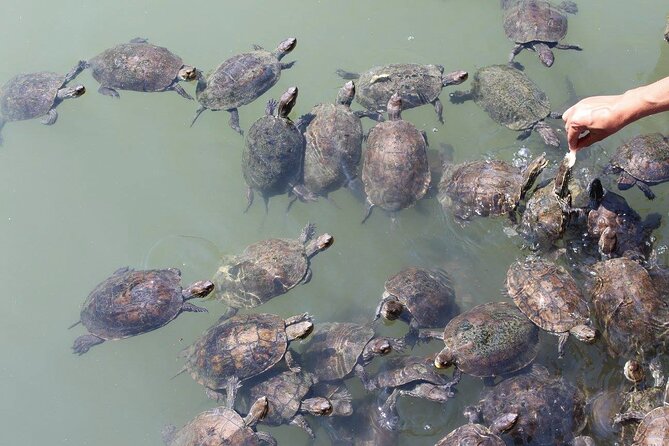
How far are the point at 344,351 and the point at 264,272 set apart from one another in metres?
1.49

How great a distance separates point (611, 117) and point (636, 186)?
411cm

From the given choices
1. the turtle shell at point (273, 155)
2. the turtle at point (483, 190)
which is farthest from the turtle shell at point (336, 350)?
the turtle shell at point (273, 155)

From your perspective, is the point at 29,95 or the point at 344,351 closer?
the point at 344,351

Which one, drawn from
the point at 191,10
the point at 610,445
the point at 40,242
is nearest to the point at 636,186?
the point at 610,445

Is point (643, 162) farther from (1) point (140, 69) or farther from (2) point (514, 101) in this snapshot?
(1) point (140, 69)

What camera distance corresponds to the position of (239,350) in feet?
21.8

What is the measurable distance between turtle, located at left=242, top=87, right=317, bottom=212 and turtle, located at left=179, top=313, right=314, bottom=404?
1.96 metres

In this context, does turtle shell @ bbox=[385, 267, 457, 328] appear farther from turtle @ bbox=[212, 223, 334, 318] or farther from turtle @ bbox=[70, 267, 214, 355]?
turtle @ bbox=[70, 267, 214, 355]

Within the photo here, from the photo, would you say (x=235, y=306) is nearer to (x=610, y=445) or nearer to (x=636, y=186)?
(x=610, y=445)

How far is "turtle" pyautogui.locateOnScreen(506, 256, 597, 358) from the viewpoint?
6102 mm

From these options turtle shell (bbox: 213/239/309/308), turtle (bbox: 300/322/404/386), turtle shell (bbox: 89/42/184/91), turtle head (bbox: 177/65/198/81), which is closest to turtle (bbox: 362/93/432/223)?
turtle shell (bbox: 213/239/309/308)

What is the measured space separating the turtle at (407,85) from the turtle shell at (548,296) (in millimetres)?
3148

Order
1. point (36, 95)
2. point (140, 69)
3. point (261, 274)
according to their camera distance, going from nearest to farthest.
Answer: point (261, 274), point (140, 69), point (36, 95)

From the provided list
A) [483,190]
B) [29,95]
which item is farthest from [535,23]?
[29,95]
